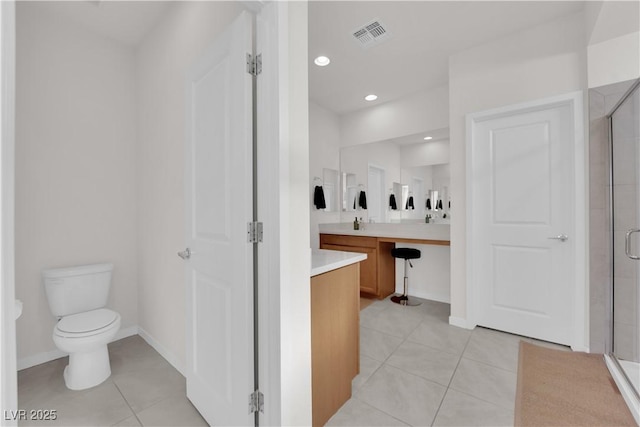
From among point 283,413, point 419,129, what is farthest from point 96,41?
point 419,129

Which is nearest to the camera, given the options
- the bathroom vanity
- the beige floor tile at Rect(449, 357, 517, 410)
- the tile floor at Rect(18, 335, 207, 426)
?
the bathroom vanity

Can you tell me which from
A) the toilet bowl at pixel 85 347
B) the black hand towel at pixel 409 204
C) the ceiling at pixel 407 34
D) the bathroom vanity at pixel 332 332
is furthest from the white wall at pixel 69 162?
the black hand towel at pixel 409 204

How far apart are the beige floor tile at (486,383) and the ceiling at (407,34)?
269 cm

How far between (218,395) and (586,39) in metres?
3.45

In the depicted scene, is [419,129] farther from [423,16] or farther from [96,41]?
[96,41]

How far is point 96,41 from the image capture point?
2355 millimetres

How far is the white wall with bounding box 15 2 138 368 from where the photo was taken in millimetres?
2020

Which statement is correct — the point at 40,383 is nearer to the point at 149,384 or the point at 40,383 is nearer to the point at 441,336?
the point at 149,384

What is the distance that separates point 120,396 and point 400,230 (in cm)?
323

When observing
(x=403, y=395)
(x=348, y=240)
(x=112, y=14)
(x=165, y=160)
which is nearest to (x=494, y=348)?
(x=403, y=395)

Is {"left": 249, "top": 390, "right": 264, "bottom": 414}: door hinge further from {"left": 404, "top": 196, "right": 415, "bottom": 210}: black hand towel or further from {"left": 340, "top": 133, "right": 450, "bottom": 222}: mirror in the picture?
{"left": 404, "top": 196, "right": 415, "bottom": 210}: black hand towel

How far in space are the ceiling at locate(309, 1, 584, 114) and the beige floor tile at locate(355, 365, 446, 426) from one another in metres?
2.69

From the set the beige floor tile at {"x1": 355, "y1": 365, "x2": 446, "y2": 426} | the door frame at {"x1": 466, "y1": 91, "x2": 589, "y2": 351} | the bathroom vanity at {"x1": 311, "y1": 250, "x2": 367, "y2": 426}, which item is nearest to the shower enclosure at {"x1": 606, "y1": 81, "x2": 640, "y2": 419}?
the door frame at {"x1": 466, "y1": 91, "x2": 589, "y2": 351}

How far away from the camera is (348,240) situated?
147 inches
